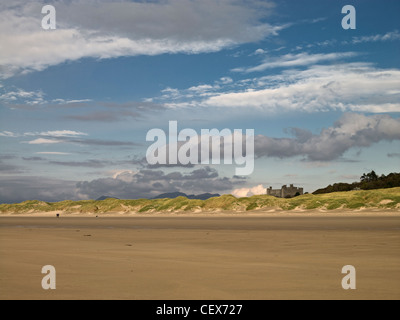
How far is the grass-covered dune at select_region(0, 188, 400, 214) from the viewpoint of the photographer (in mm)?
75375

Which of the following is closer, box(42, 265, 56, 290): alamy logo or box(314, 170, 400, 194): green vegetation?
box(42, 265, 56, 290): alamy logo

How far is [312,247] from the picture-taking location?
59.0 feet

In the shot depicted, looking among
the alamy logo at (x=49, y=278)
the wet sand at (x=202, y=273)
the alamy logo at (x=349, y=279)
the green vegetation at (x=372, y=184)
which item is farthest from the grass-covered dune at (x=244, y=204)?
the alamy logo at (x=49, y=278)

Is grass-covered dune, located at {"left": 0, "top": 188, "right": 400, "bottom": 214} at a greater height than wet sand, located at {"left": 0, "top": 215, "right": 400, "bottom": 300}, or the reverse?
grass-covered dune, located at {"left": 0, "top": 188, "right": 400, "bottom": 214}

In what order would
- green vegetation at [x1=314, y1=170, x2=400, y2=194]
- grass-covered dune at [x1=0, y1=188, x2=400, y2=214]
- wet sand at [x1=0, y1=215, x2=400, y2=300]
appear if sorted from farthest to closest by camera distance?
green vegetation at [x1=314, y1=170, x2=400, y2=194] < grass-covered dune at [x1=0, y1=188, x2=400, y2=214] < wet sand at [x1=0, y1=215, x2=400, y2=300]

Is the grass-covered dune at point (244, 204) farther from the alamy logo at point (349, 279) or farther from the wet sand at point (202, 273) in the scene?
the alamy logo at point (349, 279)

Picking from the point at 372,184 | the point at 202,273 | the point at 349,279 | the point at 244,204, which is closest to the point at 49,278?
the point at 202,273

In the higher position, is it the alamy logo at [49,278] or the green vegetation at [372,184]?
the green vegetation at [372,184]

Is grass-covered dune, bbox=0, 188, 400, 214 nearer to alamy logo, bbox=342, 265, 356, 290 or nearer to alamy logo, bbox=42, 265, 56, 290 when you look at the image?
alamy logo, bbox=342, 265, 356, 290

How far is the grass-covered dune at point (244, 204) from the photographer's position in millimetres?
75375

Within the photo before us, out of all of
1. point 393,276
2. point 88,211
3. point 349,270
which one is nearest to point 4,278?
point 349,270

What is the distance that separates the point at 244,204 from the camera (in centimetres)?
9306

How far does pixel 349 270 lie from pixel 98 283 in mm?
6015

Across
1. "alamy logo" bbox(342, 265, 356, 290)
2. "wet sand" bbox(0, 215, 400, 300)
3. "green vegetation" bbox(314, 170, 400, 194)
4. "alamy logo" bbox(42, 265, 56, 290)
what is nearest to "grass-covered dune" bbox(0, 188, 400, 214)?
"green vegetation" bbox(314, 170, 400, 194)
